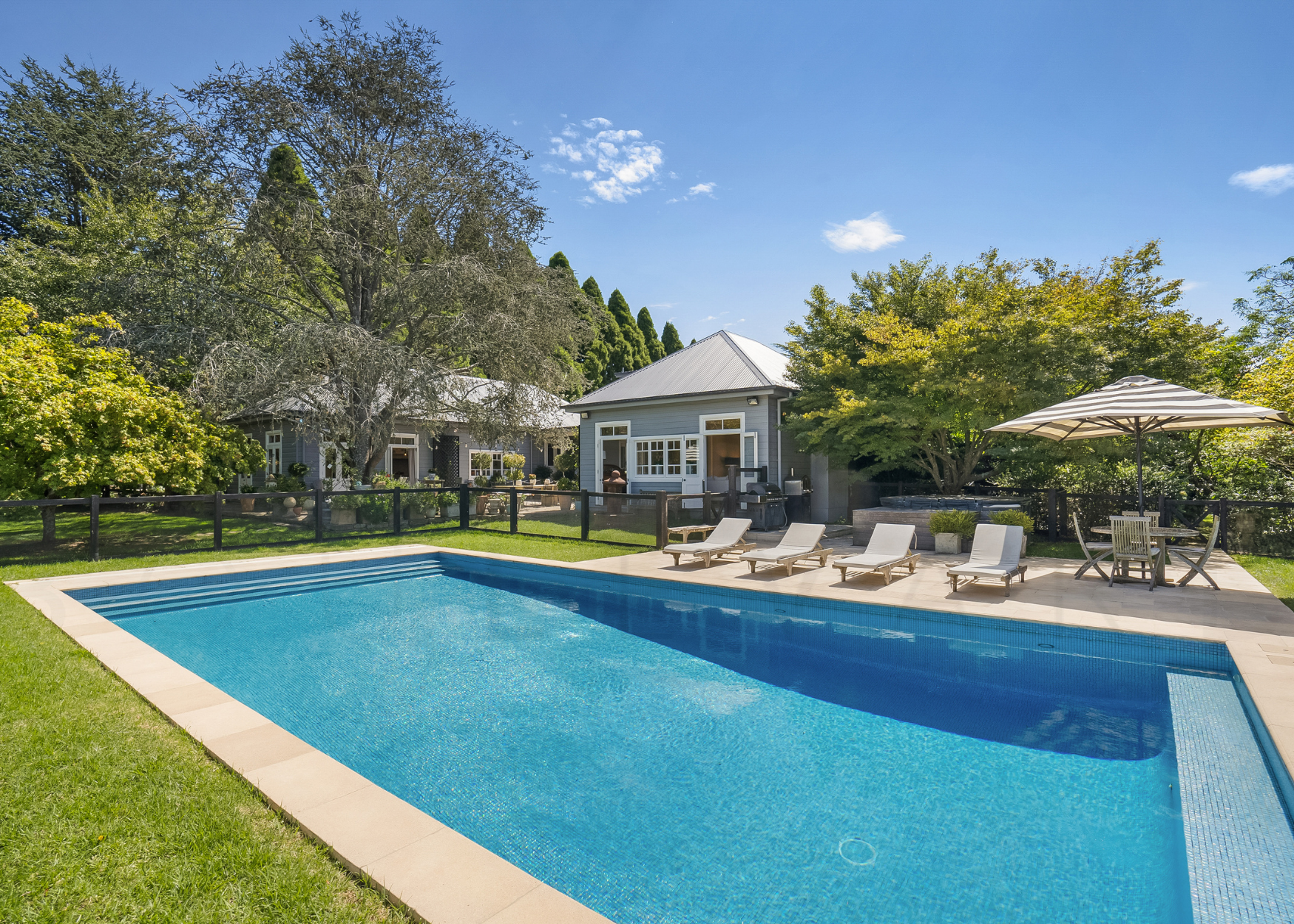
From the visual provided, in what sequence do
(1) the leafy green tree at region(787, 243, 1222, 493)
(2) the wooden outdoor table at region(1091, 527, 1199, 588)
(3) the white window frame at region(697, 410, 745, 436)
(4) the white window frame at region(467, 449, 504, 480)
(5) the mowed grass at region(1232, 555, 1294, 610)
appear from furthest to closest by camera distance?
1. (4) the white window frame at region(467, 449, 504, 480)
2. (3) the white window frame at region(697, 410, 745, 436)
3. (1) the leafy green tree at region(787, 243, 1222, 493)
4. (2) the wooden outdoor table at region(1091, 527, 1199, 588)
5. (5) the mowed grass at region(1232, 555, 1294, 610)

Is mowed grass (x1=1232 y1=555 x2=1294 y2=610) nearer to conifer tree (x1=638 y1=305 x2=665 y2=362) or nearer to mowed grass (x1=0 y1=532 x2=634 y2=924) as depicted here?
mowed grass (x1=0 y1=532 x2=634 y2=924)

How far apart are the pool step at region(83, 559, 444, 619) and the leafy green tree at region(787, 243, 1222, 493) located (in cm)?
853

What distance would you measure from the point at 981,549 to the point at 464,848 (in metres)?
7.71

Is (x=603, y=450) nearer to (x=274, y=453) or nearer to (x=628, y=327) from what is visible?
(x=274, y=453)

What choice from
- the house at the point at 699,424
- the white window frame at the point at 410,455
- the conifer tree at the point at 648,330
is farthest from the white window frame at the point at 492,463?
the conifer tree at the point at 648,330

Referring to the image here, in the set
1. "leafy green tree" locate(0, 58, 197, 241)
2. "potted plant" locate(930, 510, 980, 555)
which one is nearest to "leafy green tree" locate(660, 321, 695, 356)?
"leafy green tree" locate(0, 58, 197, 241)

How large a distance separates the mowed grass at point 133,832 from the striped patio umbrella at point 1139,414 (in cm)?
826

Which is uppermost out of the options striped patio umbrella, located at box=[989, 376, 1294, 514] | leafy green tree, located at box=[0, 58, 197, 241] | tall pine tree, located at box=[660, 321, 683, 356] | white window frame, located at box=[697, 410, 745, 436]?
leafy green tree, located at box=[0, 58, 197, 241]

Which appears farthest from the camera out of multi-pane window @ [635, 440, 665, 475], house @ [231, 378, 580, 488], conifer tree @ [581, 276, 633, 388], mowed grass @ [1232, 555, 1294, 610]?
conifer tree @ [581, 276, 633, 388]

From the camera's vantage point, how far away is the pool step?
7734 millimetres

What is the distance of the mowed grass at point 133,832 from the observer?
2008mm

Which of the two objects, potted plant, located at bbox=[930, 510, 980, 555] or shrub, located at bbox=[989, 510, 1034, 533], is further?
potted plant, located at bbox=[930, 510, 980, 555]

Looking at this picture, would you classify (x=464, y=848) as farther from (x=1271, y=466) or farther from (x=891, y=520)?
(x=1271, y=466)


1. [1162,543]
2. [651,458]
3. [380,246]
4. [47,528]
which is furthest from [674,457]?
[47,528]
